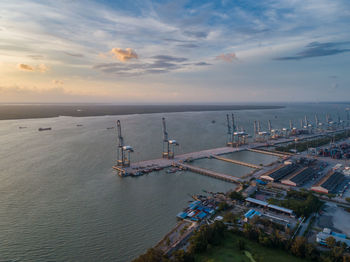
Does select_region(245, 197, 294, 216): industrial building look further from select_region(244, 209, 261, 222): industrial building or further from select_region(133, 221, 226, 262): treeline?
select_region(133, 221, 226, 262): treeline

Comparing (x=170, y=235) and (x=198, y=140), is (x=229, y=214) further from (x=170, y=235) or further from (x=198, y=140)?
(x=198, y=140)

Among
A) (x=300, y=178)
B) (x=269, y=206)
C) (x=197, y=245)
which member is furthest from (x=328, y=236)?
(x=300, y=178)

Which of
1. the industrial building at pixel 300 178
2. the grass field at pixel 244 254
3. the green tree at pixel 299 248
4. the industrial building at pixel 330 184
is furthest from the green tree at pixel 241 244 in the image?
the industrial building at pixel 300 178

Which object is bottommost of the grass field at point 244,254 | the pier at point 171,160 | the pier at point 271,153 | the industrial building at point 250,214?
the grass field at point 244,254

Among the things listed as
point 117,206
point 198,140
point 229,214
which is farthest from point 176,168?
point 198,140

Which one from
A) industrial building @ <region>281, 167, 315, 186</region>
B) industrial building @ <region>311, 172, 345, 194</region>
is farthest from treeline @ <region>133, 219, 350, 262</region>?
industrial building @ <region>281, 167, 315, 186</region>

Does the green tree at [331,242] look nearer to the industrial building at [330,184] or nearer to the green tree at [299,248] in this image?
A: the green tree at [299,248]
